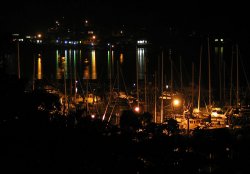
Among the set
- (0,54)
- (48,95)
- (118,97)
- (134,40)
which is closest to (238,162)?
(48,95)

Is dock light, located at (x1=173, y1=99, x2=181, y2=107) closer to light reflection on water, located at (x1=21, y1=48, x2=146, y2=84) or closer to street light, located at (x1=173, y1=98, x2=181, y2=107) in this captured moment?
street light, located at (x1=173, y1=98, x2=181, y2=107)

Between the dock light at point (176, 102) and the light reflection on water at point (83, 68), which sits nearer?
the dock light at point (176, 102)

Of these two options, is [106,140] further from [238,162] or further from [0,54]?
[0,54]

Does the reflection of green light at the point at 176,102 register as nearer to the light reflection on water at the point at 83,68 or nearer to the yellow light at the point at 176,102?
the yellow light at the point at 176,102

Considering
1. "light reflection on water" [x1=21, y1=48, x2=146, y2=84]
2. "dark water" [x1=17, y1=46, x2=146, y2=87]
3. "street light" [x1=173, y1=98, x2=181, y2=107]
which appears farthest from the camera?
"light reflection on water" [x1=21, y1=48, x2=146, y2=84]

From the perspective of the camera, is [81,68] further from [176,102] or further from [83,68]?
[176,102]

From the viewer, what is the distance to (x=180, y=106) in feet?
52.1

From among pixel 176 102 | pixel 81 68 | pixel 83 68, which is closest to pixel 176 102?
pixel 176 102

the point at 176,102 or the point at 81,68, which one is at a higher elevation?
the point at 81,68

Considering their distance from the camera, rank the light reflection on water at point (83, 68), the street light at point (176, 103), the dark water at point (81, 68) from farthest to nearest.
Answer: the light reflection on water at point (83, 68)
the dark water at point (81, 68)
the street light at point (176, 103)

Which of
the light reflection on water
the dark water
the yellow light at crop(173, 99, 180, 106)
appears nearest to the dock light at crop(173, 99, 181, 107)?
the yellow light at crop(173, 99, 180, 106)

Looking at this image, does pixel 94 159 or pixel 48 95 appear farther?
pixel 48 95

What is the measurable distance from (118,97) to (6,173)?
13288 mm

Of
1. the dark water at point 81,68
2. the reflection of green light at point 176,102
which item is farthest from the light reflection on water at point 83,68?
the reflection of green light at point 176,102
